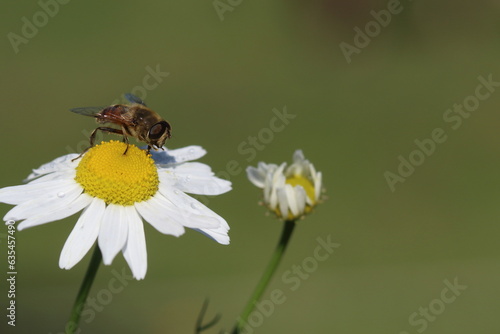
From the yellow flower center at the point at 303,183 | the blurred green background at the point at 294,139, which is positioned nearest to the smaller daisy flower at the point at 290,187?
the yellow flower center at the point at 303,183

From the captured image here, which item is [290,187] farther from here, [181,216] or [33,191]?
[33,191]

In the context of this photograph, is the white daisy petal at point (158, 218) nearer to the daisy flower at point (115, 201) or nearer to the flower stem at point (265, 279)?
the daisy flower at point (115, 201)

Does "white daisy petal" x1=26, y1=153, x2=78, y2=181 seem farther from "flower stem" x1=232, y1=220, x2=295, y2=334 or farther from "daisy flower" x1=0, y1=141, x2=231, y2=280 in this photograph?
"flower stem" x1=232, y1=220, x2=295, y2=334

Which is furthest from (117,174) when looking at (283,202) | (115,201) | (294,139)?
(294,139)

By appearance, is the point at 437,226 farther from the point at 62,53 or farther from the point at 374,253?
the point at 62,53

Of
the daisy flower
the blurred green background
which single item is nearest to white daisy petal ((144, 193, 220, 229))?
the daisy flower

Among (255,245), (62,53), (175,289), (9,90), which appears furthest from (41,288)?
(62,53)
